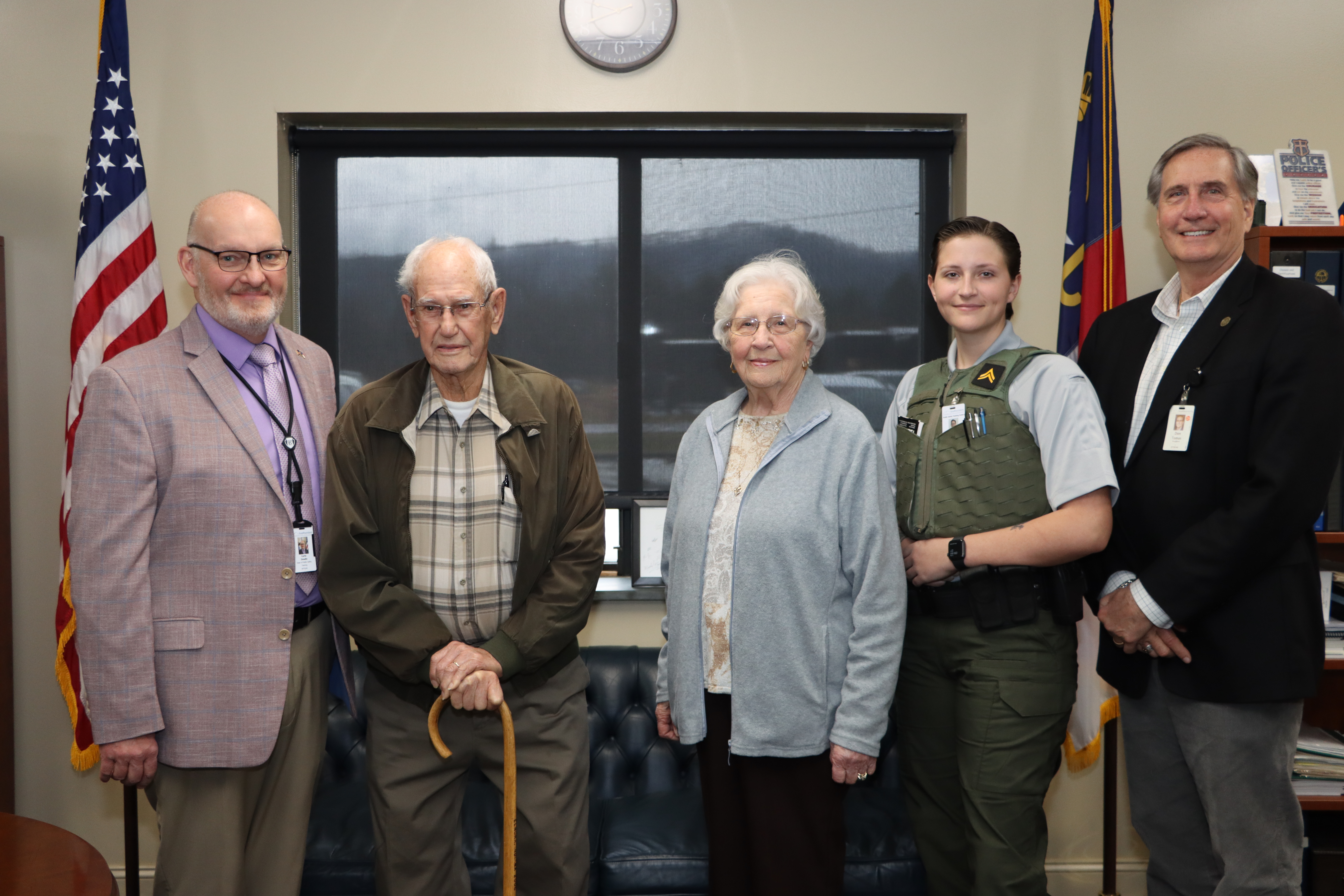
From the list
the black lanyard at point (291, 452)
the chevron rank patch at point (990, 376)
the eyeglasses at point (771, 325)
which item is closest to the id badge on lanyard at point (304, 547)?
the black lanyard at point (291, 452)

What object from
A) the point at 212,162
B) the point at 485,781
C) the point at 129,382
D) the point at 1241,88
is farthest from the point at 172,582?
the point at 1241,88

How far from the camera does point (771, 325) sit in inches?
68.9

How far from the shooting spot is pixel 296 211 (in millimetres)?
2994

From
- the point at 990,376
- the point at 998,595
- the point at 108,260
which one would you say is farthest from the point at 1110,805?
the point at 108,260

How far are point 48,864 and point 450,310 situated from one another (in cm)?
122

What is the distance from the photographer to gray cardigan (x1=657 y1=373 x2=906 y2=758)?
1.65m

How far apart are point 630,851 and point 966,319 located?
5.33ft

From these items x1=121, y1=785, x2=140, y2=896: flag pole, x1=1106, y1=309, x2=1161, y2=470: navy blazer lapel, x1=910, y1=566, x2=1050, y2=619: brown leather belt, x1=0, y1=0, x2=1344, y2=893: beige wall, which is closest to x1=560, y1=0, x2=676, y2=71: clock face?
x1=0, y1=0, x2=1344, y2=893: beige wall

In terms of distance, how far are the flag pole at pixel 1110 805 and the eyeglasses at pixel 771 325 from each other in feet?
5.56

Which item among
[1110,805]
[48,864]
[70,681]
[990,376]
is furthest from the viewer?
[1110,805]

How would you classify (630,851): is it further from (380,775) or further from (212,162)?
(212,162)

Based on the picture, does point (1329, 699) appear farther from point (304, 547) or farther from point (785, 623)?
point (304, 547)

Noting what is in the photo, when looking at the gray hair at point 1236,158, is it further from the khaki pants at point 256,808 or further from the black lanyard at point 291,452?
the khaki pants at point 256,808

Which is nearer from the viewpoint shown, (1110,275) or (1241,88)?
(1110,275)
